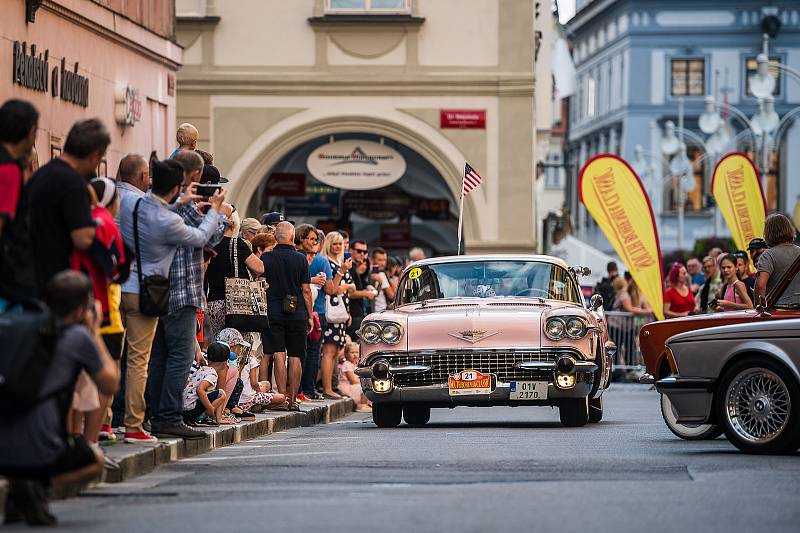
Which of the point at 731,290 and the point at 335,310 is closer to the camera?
the point at 335,310

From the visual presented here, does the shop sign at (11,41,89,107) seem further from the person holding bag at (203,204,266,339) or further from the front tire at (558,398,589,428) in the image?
the front tire at (558,398,589,428)

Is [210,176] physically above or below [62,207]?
above

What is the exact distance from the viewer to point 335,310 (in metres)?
20.1

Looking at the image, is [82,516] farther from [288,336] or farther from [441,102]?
[441,102]

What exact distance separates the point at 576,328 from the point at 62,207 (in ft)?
22.8

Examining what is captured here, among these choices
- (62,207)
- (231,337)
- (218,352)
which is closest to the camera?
(62,207)

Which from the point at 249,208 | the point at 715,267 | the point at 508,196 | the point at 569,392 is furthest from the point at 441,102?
the point at 569,392

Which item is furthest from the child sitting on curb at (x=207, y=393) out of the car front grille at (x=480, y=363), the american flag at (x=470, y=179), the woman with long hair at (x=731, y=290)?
the american flag at (x=470, y=179)

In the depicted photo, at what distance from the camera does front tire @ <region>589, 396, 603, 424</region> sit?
55.9 feet

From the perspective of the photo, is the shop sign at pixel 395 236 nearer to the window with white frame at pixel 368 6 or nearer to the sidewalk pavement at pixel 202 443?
the window with white frame at pixel 368 6

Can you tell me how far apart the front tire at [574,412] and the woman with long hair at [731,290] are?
10.4 feet

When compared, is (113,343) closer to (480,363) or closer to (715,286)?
(480,363)

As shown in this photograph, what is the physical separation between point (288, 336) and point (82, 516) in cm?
852

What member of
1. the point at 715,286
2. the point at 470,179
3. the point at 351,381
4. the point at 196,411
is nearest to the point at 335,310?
the point at 351,381
